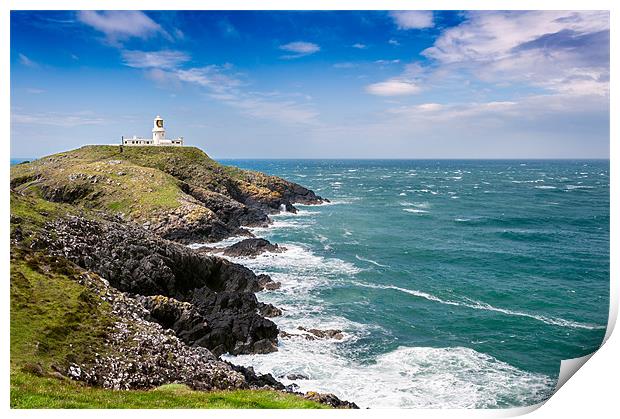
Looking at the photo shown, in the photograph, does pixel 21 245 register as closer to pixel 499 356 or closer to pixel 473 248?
pixel 499 356

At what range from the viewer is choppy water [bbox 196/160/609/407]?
2291 cm

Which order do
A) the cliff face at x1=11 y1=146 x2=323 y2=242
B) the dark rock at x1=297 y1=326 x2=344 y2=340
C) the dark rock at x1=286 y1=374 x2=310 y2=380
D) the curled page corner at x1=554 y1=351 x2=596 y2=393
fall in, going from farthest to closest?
the cliff face at x1=11 y1=146 x2=323 y2=242, the dark rock at x1=297 y1=326 x2=344 y2=340, the dark rock at x1=286 y1=374 x2=310 y2=380, the curled page corner at x1=554 y1=351 x2=596 y2=393

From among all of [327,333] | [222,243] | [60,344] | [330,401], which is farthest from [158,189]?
[330,401]

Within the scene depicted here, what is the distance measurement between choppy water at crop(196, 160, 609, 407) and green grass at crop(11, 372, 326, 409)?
612 centimetres

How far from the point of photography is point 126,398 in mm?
15203

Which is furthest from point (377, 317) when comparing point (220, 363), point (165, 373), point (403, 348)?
point (165, 373)

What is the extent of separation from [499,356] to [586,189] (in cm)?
8510

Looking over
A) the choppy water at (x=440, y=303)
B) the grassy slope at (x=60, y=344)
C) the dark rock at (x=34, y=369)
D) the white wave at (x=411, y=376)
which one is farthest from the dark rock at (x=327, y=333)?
the dark rock at (x=34, y=369)

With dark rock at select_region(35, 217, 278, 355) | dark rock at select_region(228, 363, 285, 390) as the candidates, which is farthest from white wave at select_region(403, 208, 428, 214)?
dark rock at select_region(228, 363, 285, 390)

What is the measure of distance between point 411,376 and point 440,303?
11492 mm

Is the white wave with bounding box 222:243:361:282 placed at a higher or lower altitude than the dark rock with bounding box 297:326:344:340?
higher

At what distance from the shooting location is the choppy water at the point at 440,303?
75.2 ft

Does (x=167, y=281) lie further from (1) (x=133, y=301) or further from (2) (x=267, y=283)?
(2) (x=267, y=283)

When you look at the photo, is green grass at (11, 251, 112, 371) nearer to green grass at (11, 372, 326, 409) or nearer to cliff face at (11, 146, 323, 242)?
green grass at (11, 372, 326, 409)
